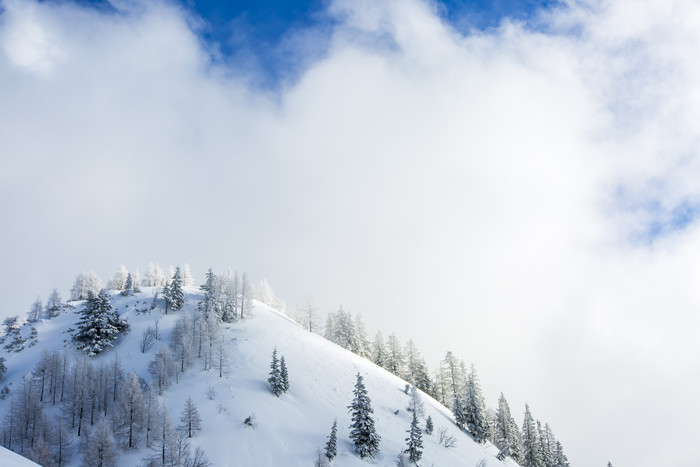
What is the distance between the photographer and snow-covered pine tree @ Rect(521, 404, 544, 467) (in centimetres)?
7494

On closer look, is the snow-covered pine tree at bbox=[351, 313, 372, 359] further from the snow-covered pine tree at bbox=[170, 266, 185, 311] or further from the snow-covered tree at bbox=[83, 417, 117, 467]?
the snow-covered tree at bbox=[83, 417, 117, 467]

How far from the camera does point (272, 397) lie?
206ft

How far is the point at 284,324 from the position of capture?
97.3 metres

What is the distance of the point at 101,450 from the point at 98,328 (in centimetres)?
3813

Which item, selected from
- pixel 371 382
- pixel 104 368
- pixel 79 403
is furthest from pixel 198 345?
pixel 371 382

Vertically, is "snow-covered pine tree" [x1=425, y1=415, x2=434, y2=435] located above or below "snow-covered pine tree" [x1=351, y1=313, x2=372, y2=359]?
below

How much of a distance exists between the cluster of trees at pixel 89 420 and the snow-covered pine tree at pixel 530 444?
58346 mm

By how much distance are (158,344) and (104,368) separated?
1056 centimetres

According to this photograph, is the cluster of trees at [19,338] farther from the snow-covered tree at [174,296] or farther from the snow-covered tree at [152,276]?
the snow-covered tree at [152,276]

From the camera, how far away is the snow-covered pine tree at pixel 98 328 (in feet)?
257

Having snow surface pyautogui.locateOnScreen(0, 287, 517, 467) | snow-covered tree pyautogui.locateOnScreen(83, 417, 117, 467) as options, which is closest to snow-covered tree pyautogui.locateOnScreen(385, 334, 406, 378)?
snow surface pyautogui.locateOnScreen(0, 287, 517, 467)

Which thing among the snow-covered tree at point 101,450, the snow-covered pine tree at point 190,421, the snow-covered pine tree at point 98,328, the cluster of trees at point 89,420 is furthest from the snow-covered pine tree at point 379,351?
the snow-covered tree at point 101,450

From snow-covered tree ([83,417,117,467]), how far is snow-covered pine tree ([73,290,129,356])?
1295 inches

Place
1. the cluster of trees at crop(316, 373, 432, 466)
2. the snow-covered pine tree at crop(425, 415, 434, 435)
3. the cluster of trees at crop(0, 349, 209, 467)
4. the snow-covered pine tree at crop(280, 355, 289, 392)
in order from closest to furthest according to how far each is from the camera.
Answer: the cluster of trees at crop(0, 349, 209, 467)
the cluster of trees at crop(316, 373, 432, 466)
the snow-covered pine tree at crop(280, 355, 289, 392)
the snow-covered pine tree at crop(425, 415, 434, 435)
